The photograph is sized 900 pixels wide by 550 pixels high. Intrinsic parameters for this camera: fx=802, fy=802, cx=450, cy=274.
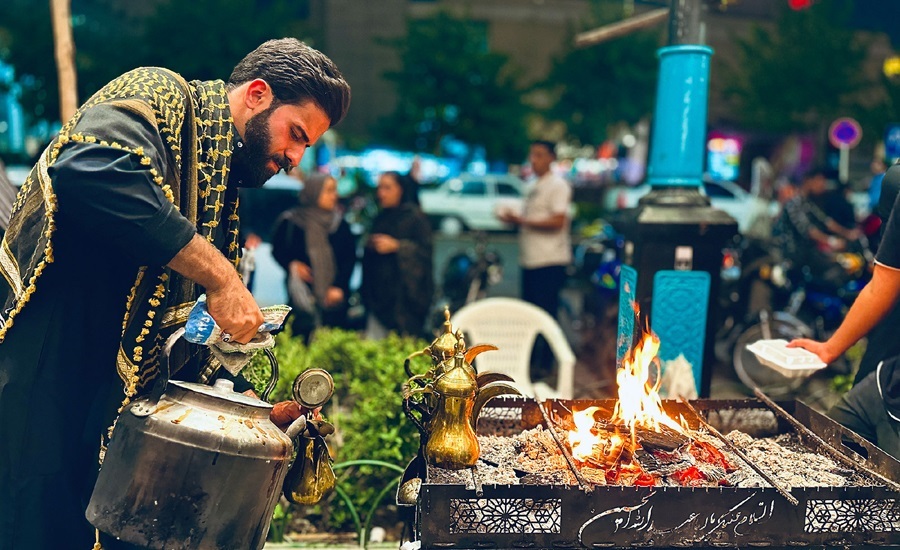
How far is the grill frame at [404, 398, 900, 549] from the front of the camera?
2414 mm

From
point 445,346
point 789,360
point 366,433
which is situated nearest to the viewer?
point 445,346

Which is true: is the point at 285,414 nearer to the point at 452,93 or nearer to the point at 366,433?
the point at 366,433

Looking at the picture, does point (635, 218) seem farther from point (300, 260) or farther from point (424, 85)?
point (424, 85)

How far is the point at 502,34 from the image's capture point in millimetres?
29188

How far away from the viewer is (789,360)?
311 centimetres

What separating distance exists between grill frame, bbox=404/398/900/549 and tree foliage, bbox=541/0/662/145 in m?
19.8

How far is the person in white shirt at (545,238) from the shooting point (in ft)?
25.0

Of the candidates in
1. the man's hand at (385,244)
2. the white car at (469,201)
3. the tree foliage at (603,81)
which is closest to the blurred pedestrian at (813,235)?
the man's hand at (385,244)

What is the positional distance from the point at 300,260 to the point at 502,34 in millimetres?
24455

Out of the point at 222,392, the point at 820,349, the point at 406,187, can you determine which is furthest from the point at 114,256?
the point at 406,187

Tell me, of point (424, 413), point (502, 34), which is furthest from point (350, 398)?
point (502, 34)

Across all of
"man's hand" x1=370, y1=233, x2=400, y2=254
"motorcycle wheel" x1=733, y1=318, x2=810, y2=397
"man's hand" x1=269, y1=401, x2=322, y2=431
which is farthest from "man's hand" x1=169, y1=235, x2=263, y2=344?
"motorcycle wheel" x1=733, y1=318, x2=810, y2=397

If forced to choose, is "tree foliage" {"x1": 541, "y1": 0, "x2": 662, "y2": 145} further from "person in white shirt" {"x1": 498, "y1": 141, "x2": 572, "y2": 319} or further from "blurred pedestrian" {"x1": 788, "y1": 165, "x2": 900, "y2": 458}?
"blurred pedestrian" {"x1": 788, "y1": 165, "x2": 900, "y2": 458}

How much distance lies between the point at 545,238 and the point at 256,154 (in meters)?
5.44
